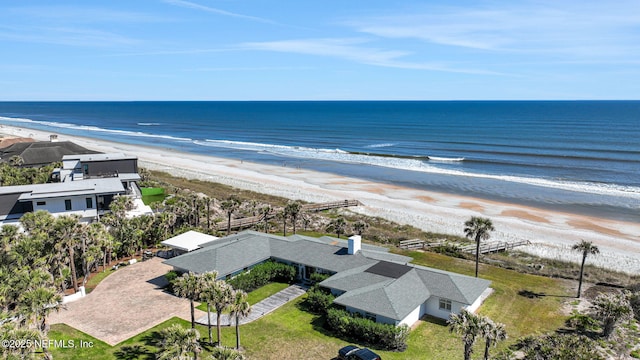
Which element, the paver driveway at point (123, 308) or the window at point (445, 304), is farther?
the window at point (445, 304)

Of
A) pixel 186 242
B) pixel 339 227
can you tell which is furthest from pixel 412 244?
pixel 186 242

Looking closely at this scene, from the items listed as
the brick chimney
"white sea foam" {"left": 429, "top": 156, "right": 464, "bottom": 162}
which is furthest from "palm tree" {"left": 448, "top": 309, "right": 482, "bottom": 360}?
"white sea foam" {"left": 429, "top": 156, "right": 464, "bottom": 162}

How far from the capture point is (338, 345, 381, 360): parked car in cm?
2260

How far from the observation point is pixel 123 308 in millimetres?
28391

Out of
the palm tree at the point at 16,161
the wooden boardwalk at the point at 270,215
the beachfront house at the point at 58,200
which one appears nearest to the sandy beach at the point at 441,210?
the wooden boardwalk at the point at 270,215

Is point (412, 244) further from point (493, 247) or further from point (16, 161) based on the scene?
point (16, 161)

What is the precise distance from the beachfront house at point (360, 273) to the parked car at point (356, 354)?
9.87 feet

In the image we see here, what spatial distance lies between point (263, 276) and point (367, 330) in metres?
10.3

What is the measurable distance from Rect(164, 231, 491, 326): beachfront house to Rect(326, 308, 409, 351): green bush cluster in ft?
2.05

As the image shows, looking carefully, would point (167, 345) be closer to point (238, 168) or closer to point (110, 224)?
point (110, 224)

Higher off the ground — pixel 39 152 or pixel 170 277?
pixel 39 152

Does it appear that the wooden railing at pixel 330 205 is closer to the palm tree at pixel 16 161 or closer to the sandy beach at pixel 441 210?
the sandy beach at pixel 441 210

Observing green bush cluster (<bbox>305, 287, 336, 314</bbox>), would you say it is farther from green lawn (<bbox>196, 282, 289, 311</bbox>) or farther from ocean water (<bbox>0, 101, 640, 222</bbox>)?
ocean water (<bbox>0, 101, 640, 222</bbox>)

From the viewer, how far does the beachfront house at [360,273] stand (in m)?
27.1
